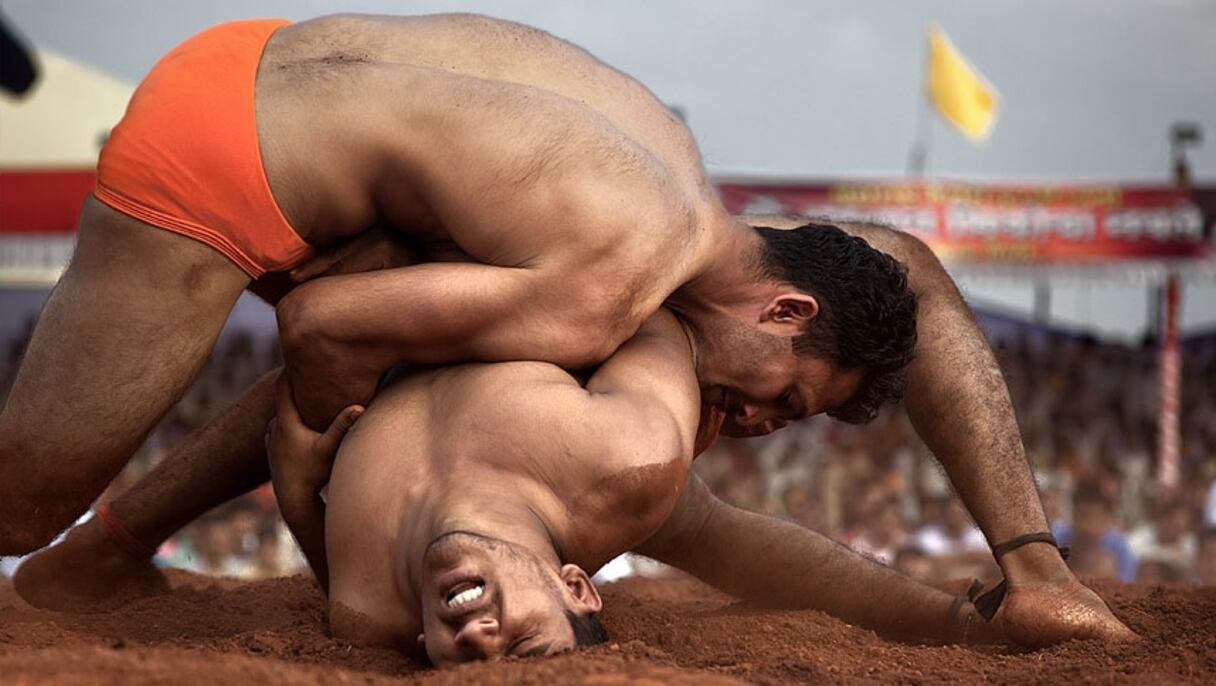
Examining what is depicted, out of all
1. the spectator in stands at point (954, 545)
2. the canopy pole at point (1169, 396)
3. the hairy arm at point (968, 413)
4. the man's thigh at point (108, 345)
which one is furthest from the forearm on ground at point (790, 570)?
the canopy pole at point (1169, 396)

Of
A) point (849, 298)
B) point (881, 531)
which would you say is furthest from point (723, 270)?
point (881, 531)

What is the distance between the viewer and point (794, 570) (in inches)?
152

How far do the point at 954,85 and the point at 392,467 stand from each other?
11883mm

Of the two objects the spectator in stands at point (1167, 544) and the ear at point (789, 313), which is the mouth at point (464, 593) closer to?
the ear at point (789, 313)

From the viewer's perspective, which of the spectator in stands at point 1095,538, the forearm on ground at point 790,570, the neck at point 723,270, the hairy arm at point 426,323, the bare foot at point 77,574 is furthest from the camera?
the spectator in stands at point 1095,538

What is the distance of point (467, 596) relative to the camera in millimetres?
2328

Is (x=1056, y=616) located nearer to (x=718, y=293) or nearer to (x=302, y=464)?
(x=718, y=293)

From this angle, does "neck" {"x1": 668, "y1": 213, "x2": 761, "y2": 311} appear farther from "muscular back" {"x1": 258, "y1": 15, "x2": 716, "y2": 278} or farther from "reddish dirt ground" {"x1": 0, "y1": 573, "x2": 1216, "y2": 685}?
"reddish dirt ground" {"x1": 0, "y1": 573, "x2": 1216, "y2": 685}

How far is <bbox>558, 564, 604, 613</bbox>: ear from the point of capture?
2.47 meters

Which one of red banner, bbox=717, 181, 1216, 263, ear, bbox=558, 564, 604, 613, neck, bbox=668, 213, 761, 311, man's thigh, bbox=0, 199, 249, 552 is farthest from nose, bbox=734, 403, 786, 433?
red banner, bbox=717, 181, 1216, 263

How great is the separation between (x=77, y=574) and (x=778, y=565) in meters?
1.78

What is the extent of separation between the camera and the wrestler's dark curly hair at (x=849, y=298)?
3.26m

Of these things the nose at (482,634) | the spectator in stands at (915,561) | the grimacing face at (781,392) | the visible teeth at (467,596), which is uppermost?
the visible teeth at (467,596)

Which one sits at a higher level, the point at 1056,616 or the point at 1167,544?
the point at 1056,616
